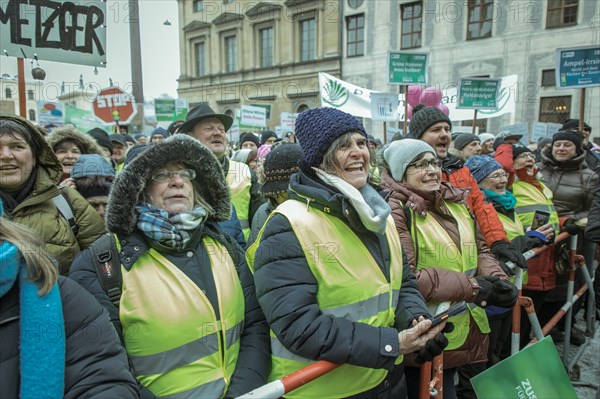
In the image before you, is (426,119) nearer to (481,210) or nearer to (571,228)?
(481,210)

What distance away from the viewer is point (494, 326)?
2943mm

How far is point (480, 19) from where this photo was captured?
1839 cm

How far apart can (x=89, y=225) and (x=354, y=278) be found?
5.01 ft

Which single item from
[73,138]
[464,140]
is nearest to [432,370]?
[73,138]

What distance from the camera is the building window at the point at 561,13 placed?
16.6 metres

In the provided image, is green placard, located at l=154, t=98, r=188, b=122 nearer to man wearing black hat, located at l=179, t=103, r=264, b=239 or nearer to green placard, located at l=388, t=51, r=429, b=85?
green placard, located at l=388, t=51, r=429, b=85

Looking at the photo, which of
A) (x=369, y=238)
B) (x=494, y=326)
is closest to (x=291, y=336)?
(x=369, y=238)

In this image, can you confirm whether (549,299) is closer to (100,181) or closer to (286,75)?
(100,181)

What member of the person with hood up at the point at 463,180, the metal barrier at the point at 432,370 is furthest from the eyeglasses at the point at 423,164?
the metal barrier at the point at 432,370

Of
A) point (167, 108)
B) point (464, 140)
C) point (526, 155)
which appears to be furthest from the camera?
point (167, 108)

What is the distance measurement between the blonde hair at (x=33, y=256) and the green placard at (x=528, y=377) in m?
1.82

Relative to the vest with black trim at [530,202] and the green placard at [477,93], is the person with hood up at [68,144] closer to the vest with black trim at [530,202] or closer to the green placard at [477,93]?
the vest with black trim at [530,202]

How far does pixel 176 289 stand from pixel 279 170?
53.5 inches

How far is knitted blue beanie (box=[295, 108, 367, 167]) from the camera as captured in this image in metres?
1.73
